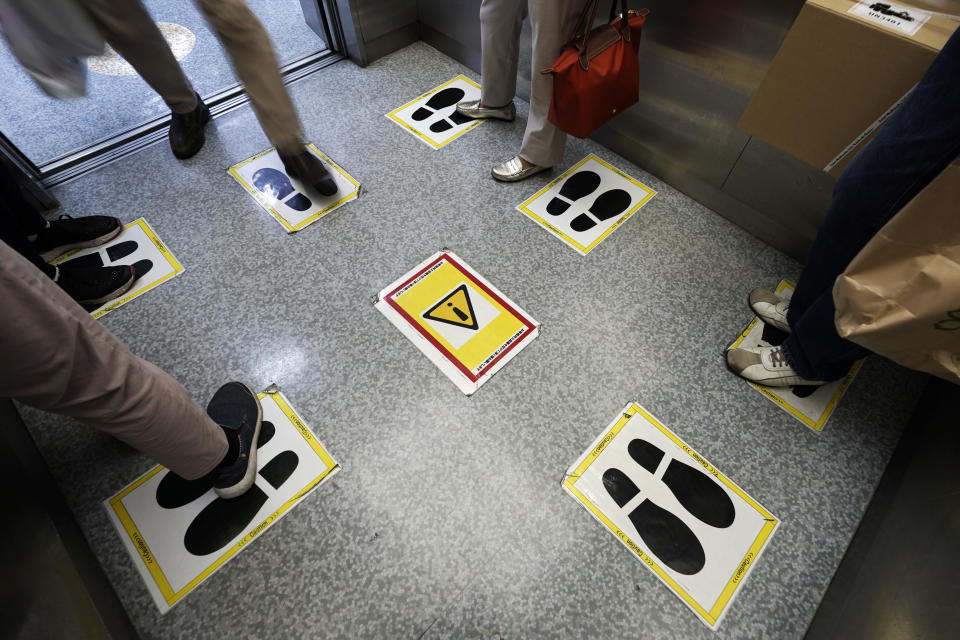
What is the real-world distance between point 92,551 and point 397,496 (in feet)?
2.21

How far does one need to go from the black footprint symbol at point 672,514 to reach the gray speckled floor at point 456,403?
68 mm

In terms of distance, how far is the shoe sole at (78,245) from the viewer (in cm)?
142

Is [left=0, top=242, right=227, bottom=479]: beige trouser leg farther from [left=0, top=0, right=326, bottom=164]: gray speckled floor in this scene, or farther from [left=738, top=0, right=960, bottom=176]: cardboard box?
[left=0, top=0, right=326, bottom=164]: gray speckled floor

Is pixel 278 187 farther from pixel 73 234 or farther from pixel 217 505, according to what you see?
pixel 217 505

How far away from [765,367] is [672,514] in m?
0.48

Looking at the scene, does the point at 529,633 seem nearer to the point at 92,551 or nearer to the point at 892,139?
the point at 92,551

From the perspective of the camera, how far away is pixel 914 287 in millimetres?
673

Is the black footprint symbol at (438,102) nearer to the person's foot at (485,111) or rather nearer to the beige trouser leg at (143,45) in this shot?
the person's foot at (485,111)

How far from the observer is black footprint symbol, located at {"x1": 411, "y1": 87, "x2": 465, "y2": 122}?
6.11 feet

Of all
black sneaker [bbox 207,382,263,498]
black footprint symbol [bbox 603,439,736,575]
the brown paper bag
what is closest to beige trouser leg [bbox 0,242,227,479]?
black sneaker [bbox 207,382,263,498]

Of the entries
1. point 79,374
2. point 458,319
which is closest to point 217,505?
point 79,374

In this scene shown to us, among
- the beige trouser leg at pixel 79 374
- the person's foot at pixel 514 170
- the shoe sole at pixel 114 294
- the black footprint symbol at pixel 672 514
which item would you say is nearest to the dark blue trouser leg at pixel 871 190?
the black footprint symbol at pixel 672 514

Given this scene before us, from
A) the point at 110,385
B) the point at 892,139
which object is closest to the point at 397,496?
the point at 110,385

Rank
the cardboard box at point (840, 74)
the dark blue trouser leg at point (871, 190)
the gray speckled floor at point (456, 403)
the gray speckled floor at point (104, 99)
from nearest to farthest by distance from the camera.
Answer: the dark blue trouser leg at point (871, 190) → the cardboard box at point (840, 74) → the gray speckled floor at point (456, 403) → the gray speckled floor at point (104, 99)
